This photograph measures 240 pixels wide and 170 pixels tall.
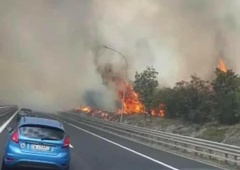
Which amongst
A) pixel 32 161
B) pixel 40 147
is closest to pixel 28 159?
pixel 32 161

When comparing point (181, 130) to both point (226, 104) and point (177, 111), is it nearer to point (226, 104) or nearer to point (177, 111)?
point (226, 104)

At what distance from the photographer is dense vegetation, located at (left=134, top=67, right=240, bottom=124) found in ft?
135

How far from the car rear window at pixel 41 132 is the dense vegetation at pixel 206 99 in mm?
31602

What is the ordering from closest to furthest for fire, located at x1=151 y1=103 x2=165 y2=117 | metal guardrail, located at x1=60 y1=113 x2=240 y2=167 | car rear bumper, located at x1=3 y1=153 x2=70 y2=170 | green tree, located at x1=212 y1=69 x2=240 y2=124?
car rear bumper, located at x1=3 y1=153 x2=70 y2=170 → metal guardrail, located at x1=60 y1=113 x2=240 y2=167 → green tree, located at x1=212 y1=69 x2=240 y2=124 → fire, located at x1=151 y1=103 x2=165 y2=117

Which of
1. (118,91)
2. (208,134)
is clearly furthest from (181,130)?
(118,91)

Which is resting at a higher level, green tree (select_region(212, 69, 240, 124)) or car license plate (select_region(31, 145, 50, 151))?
green tree (select_region(212, 69, 240, 124))

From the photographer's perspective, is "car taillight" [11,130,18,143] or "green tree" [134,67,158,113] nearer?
"car taillight" [11,130,18,143]

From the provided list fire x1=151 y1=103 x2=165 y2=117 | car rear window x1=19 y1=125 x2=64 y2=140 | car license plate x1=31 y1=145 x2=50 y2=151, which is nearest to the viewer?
car license plate x1=31 y1=145 x2=50 y2=151

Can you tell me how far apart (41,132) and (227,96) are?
34.0 m

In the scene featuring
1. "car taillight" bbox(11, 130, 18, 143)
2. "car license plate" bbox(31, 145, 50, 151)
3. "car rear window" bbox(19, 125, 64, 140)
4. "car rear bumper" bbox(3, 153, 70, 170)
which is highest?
"car rear window" bbox(19, 125, 64, 140)

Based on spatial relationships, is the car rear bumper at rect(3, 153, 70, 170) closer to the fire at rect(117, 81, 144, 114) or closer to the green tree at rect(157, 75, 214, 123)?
the green tree at rect(157, 75, 214, 123)

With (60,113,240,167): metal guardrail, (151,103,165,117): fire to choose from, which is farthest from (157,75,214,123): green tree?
(60,113,240,167): metal guardrail

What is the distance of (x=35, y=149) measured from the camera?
34.4 feet

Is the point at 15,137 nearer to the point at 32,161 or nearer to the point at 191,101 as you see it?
the point at 32,161
